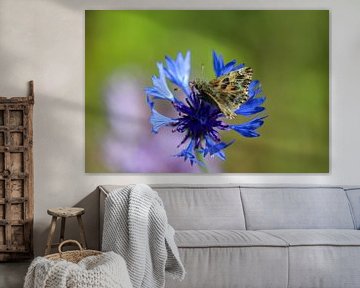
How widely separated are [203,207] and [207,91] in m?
0.88

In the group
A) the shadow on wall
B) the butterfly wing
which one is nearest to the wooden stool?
the shadow on wall

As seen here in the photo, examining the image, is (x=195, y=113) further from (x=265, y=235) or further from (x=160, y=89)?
(x=265, y=235)

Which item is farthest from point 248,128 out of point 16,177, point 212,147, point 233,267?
point 16,177

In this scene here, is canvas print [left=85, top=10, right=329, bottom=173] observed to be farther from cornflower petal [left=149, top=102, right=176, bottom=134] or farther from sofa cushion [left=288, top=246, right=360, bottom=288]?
sofa cushion [left=288, top=246, right=360, bottom=288]

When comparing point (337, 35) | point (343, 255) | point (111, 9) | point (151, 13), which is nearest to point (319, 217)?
point (343, 255)

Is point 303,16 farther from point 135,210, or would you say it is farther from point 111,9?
point 135,210

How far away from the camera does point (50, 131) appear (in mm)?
3758

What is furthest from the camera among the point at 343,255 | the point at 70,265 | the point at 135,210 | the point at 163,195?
the point at 163,195

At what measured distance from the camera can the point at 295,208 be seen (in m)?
3.59

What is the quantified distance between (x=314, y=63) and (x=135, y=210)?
6.51ft

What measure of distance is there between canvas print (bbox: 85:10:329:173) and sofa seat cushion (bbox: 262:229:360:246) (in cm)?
65

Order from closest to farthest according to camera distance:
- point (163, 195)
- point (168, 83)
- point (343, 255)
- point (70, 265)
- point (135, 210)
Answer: point (70, 265)
point (135, 210)
point (343, 255)
point (163, 195)
point (168, 83)

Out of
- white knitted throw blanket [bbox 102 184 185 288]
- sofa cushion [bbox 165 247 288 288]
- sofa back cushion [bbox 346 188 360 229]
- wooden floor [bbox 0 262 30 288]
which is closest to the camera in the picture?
white knitted throw blanket [bbox 102 184 185 288]

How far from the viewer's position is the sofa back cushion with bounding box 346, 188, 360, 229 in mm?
3635
